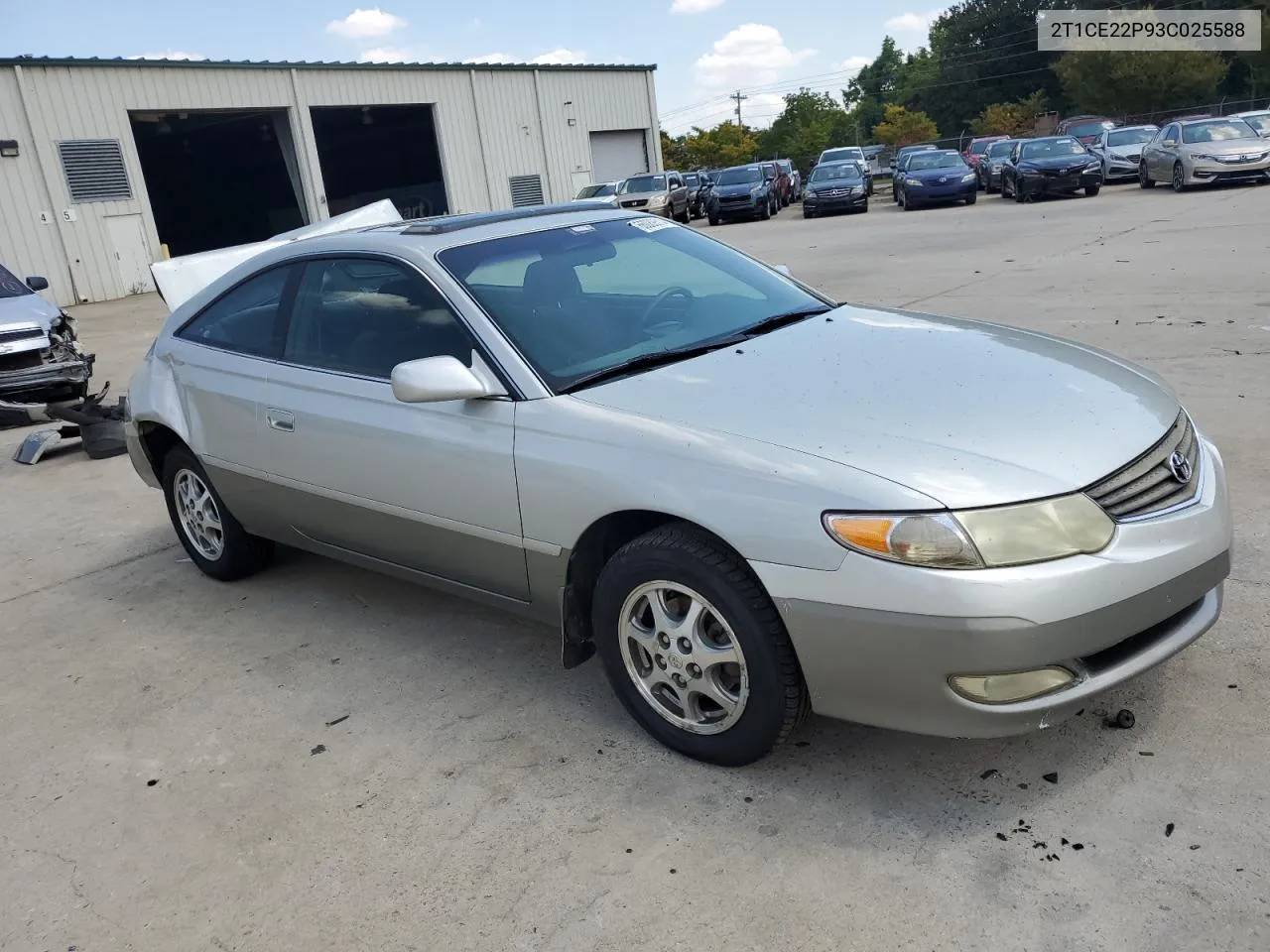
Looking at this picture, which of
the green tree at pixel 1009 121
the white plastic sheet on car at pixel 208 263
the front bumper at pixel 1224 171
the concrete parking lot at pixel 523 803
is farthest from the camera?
the green tree at pixel 1009 121

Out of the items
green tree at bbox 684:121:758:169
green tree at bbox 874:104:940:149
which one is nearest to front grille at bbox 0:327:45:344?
green tree at bbox 874:104:940:149

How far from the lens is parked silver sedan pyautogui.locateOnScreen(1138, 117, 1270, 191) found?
1994 cm

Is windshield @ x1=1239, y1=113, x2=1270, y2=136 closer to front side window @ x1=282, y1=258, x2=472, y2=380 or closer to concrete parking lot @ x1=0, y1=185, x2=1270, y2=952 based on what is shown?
concrete parking lot @ x1=0, y1=185, x2=1270, y2=952

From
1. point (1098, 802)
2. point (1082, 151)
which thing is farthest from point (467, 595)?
point (1082, 151)

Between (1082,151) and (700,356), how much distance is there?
22.2 m

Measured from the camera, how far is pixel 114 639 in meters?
4.50

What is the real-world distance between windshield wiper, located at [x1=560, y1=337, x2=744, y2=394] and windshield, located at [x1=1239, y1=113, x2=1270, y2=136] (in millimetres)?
21940

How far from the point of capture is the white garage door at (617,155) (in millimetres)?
36406

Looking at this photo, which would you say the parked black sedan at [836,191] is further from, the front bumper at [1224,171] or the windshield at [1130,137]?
the front bumper at [1224,171]

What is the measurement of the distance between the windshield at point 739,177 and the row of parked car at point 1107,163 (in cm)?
379

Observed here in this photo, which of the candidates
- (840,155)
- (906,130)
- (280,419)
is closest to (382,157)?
(840,155)

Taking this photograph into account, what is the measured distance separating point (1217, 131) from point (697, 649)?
22458 millimetres

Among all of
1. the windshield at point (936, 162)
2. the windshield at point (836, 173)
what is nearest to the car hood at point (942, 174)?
the windshield at point (936, 162)

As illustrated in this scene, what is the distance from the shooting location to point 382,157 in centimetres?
3916
